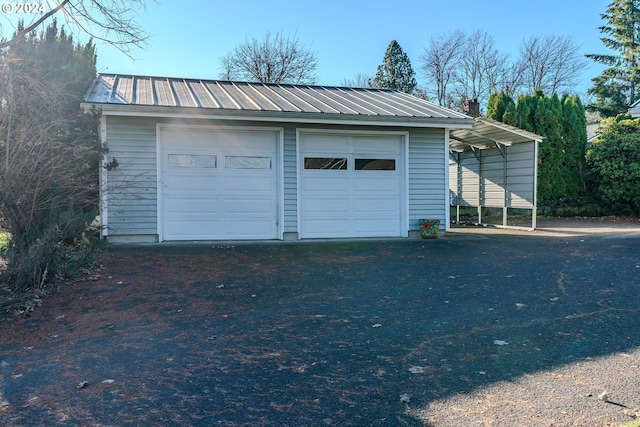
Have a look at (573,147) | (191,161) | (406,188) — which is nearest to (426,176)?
(406,188)

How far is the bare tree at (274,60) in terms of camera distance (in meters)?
27.7

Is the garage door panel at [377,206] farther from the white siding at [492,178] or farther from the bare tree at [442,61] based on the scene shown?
the bare tree at [442,61]

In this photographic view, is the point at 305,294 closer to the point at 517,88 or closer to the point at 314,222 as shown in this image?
the point at 314,222

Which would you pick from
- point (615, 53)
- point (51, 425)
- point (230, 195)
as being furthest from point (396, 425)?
point (615, 53)

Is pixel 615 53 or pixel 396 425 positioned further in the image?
pixel 615 53

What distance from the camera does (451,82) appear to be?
32.8 m

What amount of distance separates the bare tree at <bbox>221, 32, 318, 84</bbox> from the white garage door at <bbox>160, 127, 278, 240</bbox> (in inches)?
764

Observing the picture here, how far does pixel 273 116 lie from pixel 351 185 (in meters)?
2.30

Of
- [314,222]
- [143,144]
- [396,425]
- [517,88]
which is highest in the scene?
[517,88]

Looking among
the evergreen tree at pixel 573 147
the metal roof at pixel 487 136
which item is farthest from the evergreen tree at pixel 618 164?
the metal roof at pixel 487 136

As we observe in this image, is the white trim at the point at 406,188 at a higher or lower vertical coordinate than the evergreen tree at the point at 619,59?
lower

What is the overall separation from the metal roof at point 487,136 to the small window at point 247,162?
15.5ft

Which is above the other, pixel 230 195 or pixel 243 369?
pixel 230 195

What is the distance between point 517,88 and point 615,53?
→ 20.1ft
